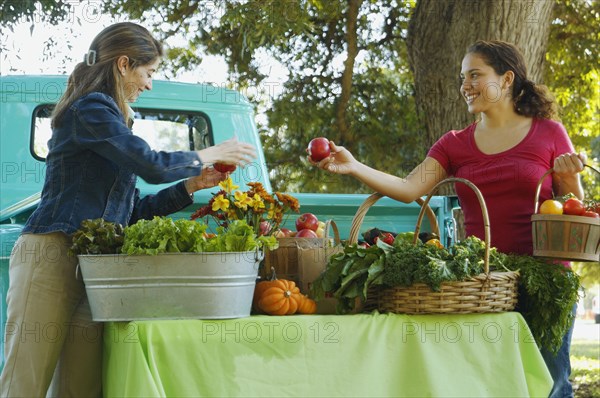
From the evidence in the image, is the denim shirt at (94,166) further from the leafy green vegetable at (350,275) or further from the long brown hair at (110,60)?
the leafy green vegetable at (350,275)

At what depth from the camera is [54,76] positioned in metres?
5.78

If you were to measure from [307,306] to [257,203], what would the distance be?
0.42 m

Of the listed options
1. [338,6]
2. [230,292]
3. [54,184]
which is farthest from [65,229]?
[338,6]

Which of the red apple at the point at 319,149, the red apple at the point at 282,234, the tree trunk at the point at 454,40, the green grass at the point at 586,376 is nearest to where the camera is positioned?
the red apple at the point at 282,234

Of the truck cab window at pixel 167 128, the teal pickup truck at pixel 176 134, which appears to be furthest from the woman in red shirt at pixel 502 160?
the truck cab window at pixel 167 128

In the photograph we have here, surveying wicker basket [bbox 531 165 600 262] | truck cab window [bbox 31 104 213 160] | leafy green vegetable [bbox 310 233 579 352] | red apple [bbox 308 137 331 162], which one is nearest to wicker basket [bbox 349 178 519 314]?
leafy green vegetable [bbox 310 233 579 352]

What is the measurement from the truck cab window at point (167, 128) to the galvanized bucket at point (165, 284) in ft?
9.61

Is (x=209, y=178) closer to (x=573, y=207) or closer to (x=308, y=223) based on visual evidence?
(x=308, y=223)

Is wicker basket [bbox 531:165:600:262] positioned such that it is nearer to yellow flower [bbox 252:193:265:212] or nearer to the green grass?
yellow flower [bbox 252:193:265:212]

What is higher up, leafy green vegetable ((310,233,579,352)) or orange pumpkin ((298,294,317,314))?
leafy green vegetable ((310,233,579,352))

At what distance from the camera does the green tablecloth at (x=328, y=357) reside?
9.59 ft

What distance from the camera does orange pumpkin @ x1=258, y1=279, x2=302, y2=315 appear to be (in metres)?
3.14

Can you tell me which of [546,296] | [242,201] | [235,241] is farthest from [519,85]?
[235,241]

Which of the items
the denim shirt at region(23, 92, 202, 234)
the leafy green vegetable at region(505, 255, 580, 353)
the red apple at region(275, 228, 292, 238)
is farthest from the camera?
the red apple at region(275, 228, 292, 238)
